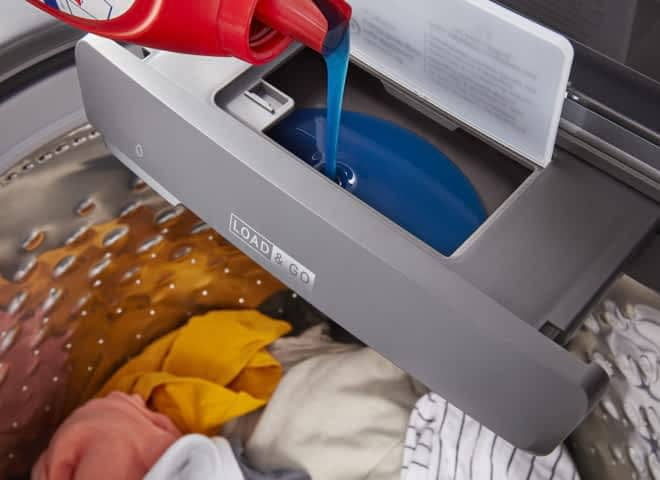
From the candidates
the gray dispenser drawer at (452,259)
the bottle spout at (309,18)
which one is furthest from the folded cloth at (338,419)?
the bottle spout at (309,18)

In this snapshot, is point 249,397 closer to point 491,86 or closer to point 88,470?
point 88,470

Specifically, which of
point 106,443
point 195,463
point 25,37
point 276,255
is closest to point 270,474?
point 195,463

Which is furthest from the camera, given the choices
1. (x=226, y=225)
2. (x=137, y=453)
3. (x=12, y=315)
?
(x=137, y=453)

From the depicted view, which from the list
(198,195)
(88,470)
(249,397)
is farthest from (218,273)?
(198,195)

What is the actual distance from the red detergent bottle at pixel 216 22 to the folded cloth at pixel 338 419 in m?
0.52

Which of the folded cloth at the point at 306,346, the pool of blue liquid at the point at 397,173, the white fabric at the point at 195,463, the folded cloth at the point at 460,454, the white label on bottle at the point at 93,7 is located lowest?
the white fabric at the point at 195,463

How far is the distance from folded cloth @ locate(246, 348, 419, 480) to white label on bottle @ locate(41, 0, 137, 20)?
1.86ft

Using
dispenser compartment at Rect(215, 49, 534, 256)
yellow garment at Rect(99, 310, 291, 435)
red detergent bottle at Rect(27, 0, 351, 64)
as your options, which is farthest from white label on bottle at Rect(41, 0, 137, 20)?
yellow garment at Rect(99, 310, 291, 435)

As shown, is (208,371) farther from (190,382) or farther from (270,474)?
(270,474)

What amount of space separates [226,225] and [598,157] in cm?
28

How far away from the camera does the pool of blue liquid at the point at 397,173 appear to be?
599 mm

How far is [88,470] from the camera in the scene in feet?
3.05

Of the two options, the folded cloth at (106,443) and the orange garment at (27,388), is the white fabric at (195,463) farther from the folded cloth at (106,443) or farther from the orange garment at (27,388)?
the orange garment at (27,388)

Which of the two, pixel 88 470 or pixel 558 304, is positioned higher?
pixel 558 304
